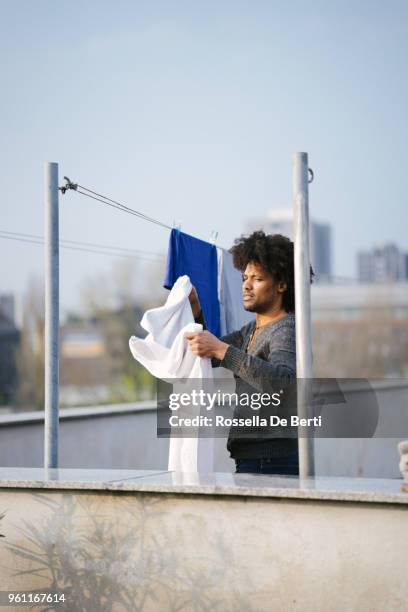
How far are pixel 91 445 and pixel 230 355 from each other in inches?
185

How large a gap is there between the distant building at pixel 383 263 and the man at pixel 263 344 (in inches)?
2308

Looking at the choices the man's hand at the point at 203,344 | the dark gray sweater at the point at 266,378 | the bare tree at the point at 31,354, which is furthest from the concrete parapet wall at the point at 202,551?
the bare tree at the point at 31,354

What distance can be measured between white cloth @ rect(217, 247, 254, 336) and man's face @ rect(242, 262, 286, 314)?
3.21ft

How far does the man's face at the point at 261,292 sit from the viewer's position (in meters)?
4.16

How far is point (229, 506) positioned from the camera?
3.37m

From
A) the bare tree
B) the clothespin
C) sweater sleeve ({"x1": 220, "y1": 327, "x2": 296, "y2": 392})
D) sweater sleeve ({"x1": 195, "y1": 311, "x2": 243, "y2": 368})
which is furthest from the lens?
the bare tree

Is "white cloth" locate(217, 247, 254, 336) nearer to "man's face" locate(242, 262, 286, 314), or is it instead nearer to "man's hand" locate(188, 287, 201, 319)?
"man's hand" locate(188, 287, 201, 319)

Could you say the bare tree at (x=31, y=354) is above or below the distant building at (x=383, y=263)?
below

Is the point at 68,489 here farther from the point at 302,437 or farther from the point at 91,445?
the point at 91,445

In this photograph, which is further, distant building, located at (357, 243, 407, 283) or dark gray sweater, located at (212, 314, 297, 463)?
distant building, located at (357, 243, 407, 283)

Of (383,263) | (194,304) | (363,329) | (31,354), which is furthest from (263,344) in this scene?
(383,263)

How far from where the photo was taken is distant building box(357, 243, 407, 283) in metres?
64.1

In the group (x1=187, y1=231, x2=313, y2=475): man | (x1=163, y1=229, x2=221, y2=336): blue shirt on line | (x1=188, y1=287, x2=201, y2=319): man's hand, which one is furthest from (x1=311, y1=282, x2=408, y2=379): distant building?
(x1=187, y1=231, x2=313, y2=475): man

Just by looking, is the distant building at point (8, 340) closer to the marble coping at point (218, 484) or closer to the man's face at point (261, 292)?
the man's face at point (261, 292)
